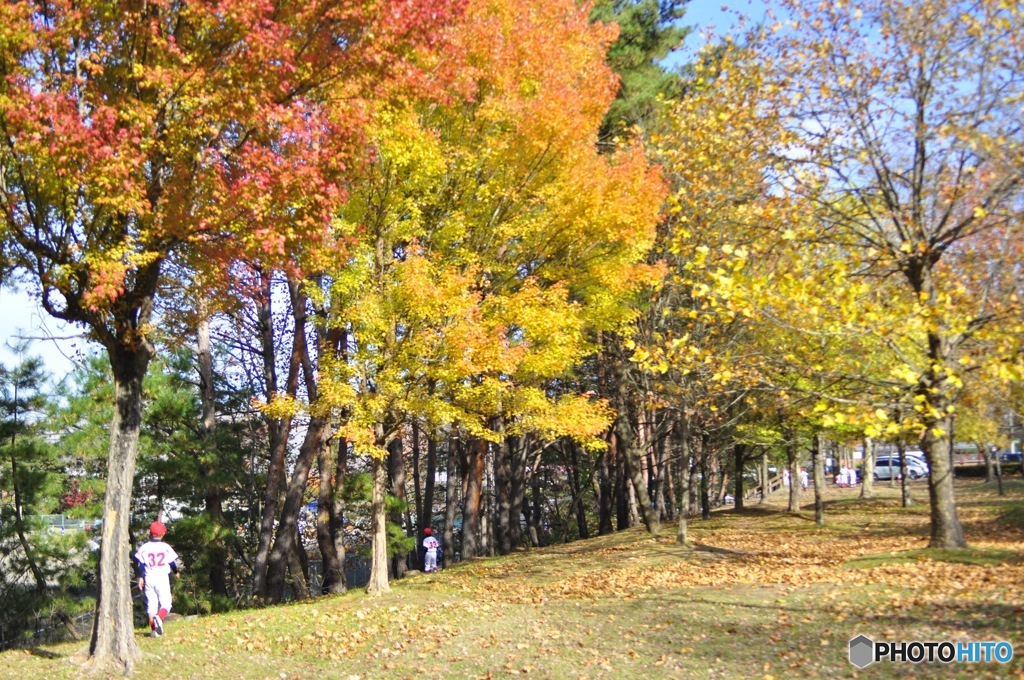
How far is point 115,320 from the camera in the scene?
894 centimetres

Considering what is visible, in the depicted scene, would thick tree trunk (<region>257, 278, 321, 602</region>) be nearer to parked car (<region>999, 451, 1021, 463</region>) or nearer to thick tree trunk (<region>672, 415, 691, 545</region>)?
thick tree trunk (<region>672, 415, 691, 545</region>)

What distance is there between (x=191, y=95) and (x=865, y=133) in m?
8.18

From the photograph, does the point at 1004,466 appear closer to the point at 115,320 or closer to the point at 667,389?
the point at 667,389

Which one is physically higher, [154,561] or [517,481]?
[154,561]

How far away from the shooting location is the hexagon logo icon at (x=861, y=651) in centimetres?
771

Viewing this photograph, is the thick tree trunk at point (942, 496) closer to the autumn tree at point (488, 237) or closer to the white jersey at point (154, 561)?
the autumn tree at point (488, 237)

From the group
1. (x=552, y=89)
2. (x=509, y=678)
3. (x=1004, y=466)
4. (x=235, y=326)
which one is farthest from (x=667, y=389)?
(x=1004, y=466)

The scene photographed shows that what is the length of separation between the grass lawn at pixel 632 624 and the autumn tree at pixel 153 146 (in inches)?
71.2

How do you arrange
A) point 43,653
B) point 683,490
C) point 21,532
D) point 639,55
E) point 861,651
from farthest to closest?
1. point 639,55
2. point 683,490
3. point 21,532
4. point 43,653
5. point 861,651

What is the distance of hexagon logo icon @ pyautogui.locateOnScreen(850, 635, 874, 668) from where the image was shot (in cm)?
771

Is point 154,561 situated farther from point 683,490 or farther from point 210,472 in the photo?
point 683,490

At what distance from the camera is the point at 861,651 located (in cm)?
796

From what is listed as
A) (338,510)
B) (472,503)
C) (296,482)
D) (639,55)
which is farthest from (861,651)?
(639,55)

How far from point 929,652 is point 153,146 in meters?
8.88
